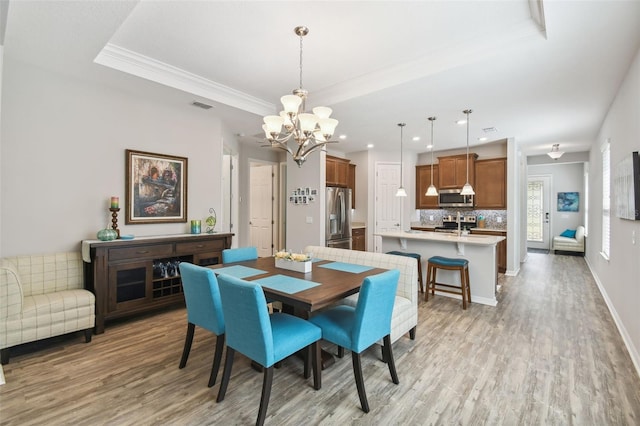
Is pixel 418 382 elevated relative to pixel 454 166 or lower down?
lower down

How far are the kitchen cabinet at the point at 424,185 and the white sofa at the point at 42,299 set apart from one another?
21.2 feet

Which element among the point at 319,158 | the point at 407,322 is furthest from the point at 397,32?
the point at 319,158

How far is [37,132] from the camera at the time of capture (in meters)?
3.12

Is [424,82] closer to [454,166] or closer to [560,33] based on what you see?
[560,33]

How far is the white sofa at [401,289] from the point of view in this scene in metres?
2.78

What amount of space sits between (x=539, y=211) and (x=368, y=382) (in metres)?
9.64

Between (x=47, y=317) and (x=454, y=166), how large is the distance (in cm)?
700

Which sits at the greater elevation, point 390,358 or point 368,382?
point 390,358

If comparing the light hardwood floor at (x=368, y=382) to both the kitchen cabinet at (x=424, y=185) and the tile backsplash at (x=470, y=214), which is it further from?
the kitchen cabinet at (x=424, y=185)

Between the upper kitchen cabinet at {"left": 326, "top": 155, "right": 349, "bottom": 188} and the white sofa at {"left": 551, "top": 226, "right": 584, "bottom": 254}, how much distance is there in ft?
21.3

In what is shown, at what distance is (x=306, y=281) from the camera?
7.96 ft

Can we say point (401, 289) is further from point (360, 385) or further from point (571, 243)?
point (571, 243)

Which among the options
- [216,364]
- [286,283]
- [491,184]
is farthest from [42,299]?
[491,184]

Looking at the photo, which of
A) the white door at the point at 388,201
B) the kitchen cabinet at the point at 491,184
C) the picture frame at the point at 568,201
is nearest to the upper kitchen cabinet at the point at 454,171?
the kitchen cabinet at the point at 491,184
